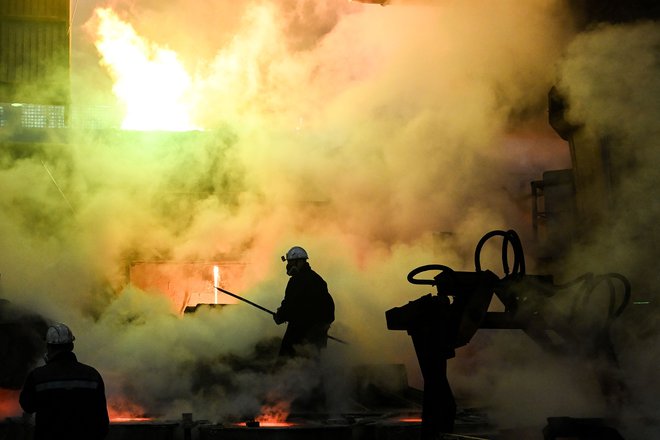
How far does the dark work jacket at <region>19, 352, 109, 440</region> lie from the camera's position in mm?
5176

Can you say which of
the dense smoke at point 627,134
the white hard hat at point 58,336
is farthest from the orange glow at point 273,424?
the dense smoke at point 627,134

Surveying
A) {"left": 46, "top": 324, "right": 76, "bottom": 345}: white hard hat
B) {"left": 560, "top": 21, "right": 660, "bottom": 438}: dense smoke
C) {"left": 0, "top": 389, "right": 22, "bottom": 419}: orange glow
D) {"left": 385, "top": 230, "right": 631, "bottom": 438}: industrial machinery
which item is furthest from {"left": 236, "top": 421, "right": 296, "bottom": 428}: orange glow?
{"left": 560, "top": 21, "right": 660, "bottom": 438}: dense smoke

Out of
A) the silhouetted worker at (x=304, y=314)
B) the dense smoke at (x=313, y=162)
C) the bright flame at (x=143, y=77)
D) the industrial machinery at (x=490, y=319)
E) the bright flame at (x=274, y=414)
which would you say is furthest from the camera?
the bright flame at (x=143, y=77)

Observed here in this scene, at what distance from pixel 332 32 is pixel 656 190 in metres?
7.31

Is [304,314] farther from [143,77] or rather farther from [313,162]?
[143,77]

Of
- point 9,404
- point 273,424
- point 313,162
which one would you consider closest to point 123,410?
point 9,404

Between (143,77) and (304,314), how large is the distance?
313 inches

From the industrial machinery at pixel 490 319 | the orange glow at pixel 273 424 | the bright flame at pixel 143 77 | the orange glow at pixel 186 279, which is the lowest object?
the orange glow at pixel 273 424

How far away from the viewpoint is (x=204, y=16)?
15.2 metres

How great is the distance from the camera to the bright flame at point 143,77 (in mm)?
15320

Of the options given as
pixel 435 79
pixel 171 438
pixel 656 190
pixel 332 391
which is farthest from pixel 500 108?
pixel 171 438

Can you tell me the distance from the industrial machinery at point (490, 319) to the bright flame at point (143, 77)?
9.96 meters

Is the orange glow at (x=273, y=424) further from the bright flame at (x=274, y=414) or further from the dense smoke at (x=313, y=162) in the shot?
the dense smoke at (x=313, y=162)

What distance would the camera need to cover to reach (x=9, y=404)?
8.30 m
